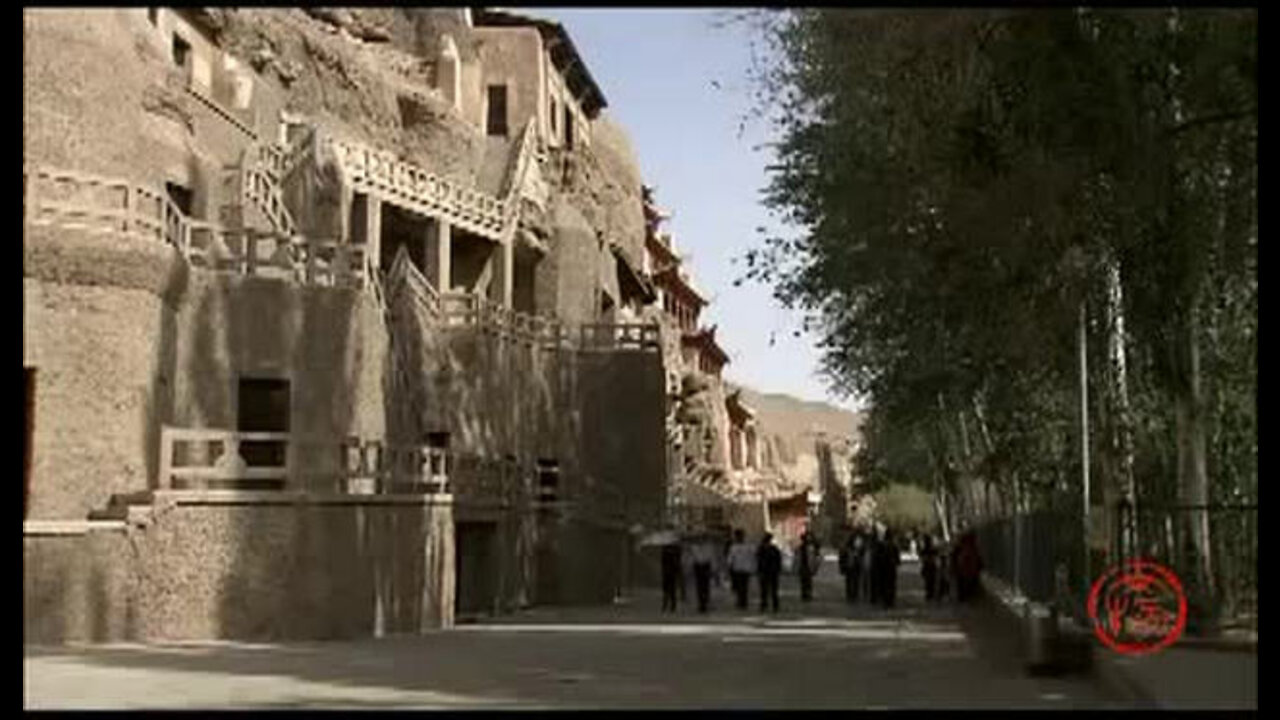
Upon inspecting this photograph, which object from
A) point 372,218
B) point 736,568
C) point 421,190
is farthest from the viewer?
point 421,190

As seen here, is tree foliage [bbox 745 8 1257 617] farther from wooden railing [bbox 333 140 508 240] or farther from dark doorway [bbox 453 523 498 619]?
wooden railing [bbox 333 140 508 240]

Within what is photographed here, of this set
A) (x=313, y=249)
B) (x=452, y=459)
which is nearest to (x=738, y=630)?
(x=452, y=459)

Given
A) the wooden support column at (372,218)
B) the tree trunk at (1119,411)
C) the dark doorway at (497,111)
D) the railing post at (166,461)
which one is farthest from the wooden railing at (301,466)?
the dark doorway at (497,111)

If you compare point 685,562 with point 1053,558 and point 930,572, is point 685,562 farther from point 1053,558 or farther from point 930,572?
point 1053,558

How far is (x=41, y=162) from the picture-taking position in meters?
24.1

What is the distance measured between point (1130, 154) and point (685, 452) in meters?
55.2

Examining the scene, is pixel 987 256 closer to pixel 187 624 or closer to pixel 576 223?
pixel 187 624

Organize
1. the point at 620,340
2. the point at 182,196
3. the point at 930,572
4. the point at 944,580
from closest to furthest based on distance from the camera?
1. the point at 182,196
2. the point at 930,572
3. the point at 944,580
4. the point at 620,340

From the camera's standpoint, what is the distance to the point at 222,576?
21000 mm

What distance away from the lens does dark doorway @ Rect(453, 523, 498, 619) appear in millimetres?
29906

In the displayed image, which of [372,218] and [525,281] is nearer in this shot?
[372,218]

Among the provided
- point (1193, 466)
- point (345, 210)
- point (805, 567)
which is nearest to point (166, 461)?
point (1193, 466)

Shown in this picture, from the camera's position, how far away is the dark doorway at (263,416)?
27734 millimetres

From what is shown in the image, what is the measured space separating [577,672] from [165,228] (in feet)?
36.7
